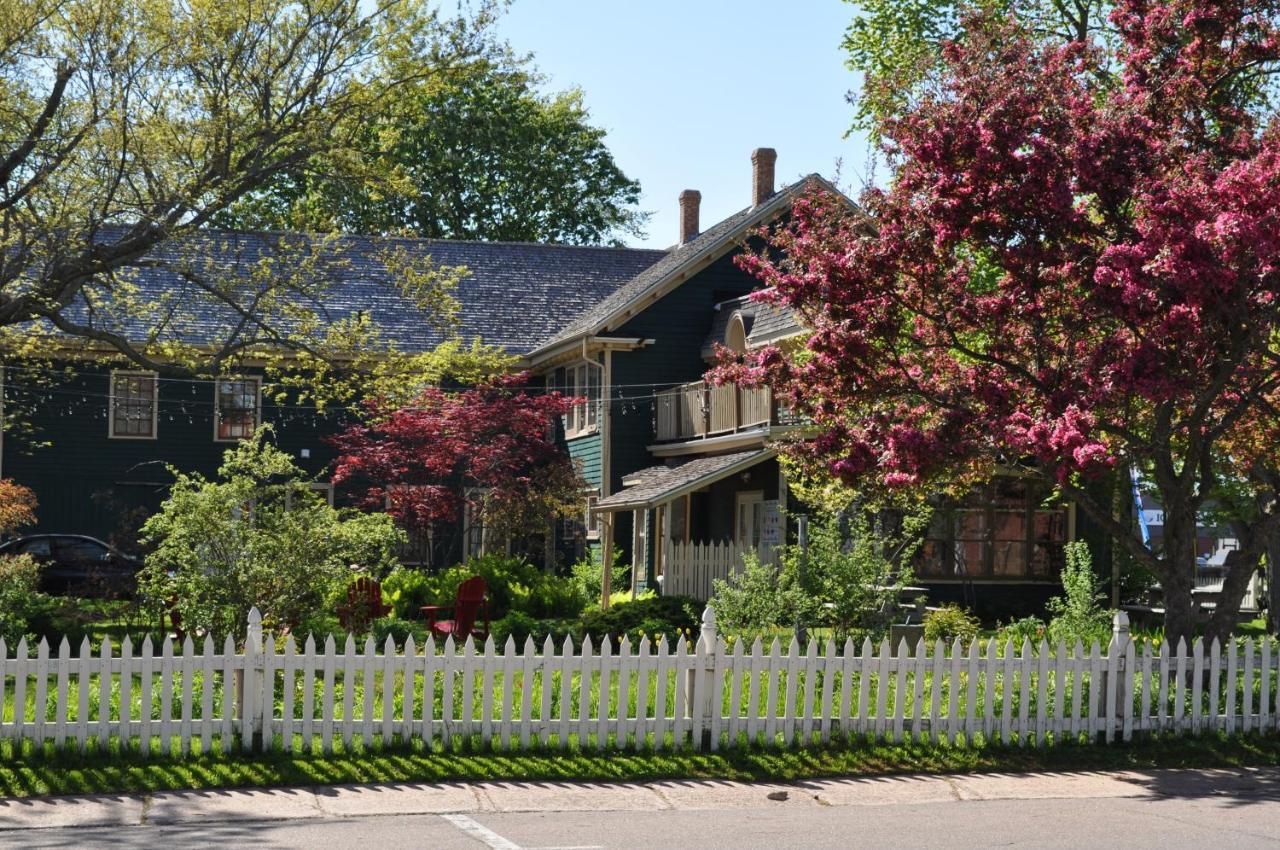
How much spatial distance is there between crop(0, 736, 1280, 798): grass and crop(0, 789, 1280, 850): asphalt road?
0.96 metres

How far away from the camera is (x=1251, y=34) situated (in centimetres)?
1361

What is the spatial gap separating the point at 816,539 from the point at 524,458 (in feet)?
46.0

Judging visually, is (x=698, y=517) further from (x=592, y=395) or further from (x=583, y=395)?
(x=583, y=395)

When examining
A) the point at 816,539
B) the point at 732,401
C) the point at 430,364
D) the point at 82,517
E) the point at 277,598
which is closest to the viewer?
the point at 277,598

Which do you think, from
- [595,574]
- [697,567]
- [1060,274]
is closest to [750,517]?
[697,567]

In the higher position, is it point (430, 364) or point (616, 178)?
point (616, 178)

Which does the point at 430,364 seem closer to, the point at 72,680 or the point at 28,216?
the point at 28,216

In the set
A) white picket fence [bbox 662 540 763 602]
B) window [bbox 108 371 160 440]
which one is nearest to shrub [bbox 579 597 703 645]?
white picket fence [bbox 662 540 763 602]

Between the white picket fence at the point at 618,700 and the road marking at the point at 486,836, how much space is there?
133 cm

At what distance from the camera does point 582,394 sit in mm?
32812

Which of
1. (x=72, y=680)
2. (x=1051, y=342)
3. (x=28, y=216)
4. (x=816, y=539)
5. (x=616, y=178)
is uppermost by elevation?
(x=616, y=178)

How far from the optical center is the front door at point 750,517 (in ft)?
93.2

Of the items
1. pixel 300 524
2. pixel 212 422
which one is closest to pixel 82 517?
pixel 212 422

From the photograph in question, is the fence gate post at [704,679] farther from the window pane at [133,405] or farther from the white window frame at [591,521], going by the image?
the window pane at [133,405]
